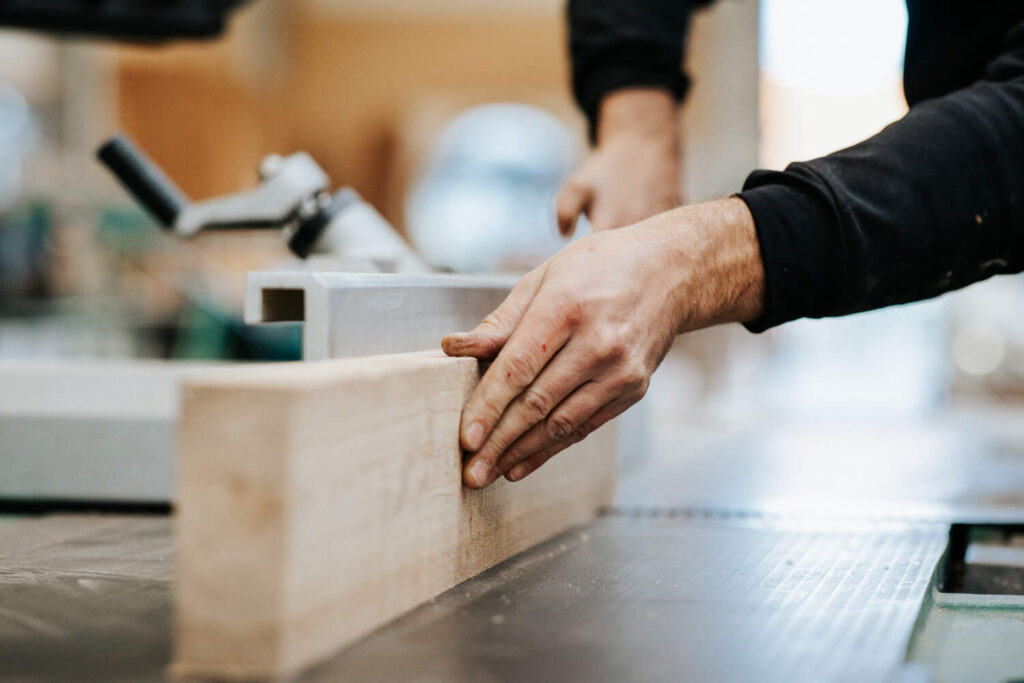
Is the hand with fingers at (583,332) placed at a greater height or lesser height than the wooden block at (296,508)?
greater

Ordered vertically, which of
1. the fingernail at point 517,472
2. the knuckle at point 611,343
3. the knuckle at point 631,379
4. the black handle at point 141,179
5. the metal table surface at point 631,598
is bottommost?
the metal table surface at point 631,598

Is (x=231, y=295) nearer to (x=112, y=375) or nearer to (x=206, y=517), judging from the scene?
(x=112, y=375)

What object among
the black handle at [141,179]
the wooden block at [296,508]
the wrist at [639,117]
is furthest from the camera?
the wrist at [639,117]

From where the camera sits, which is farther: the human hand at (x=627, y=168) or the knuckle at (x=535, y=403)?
the human hand at (x=627, y=168)

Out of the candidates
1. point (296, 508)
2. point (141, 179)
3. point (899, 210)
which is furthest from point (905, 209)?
point (141, 179)

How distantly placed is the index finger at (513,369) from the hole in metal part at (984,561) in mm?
412

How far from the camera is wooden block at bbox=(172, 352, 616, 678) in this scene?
18.4 inches

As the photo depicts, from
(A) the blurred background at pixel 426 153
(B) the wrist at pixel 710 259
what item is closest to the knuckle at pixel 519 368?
(B) the wrist at pixel 710 259

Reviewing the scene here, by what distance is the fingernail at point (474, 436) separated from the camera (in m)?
0.66

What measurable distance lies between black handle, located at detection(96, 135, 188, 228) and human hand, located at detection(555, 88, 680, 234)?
1.47 ft

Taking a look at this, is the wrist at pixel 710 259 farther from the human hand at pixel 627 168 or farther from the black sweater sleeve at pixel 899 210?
the human hand at pixel 627 168

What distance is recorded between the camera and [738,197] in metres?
0.75

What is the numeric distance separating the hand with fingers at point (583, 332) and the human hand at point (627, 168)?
1.59 feet

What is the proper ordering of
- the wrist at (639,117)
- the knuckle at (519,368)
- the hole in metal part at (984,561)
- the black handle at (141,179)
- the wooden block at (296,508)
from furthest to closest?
the wrist at (639,117) < the black handle at (141,179) < the hole in metal part at (984,561) < the knuckle at (519,368) < the wooden block at (296,508)
